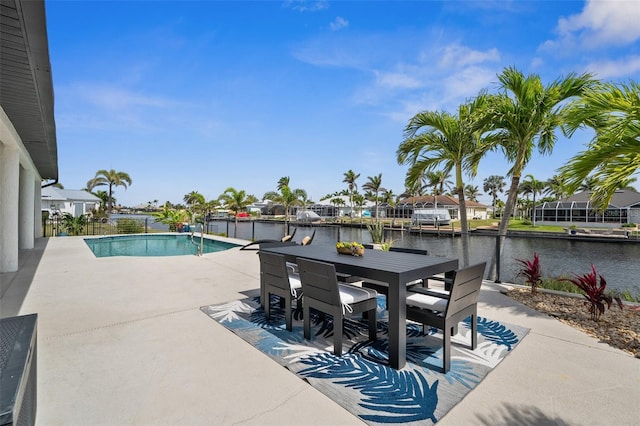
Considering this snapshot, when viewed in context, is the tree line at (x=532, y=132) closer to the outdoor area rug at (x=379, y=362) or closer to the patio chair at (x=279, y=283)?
the outdoor area rug at (x=379, y=362)

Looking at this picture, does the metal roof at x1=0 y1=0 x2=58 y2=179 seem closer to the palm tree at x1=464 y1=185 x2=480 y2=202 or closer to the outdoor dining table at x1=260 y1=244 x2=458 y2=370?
the outdoor dining table at x1=260 y1=244 x2=458 y2=370

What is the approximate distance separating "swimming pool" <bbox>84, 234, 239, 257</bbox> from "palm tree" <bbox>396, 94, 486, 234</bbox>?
22.3ft

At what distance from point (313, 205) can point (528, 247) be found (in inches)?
1718

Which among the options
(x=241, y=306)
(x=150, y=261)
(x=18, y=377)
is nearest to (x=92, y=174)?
(x=150, y=261)

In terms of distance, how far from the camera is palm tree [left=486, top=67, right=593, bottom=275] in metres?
4.86

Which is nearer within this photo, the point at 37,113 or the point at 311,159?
the point at 37,113

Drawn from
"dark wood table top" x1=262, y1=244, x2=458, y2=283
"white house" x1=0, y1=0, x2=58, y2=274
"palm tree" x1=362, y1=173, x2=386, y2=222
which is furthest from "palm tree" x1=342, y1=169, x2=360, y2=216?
"dark wood table top" x1=262, y1=244, x2=458, y2=283

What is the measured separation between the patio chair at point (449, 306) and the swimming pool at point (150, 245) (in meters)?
8.81

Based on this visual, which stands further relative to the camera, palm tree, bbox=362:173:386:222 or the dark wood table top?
palm tree, bbox=362:173:386:222

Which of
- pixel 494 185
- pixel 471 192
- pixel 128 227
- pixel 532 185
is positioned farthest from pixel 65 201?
pixel 494 185

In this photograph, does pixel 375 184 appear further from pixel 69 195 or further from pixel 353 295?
pixel 353 295

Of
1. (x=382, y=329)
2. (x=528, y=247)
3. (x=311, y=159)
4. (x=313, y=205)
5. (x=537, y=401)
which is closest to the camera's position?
(x=537, y=401)

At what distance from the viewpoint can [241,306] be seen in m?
3.91

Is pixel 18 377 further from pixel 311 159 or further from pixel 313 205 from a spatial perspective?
pixel 313 205
